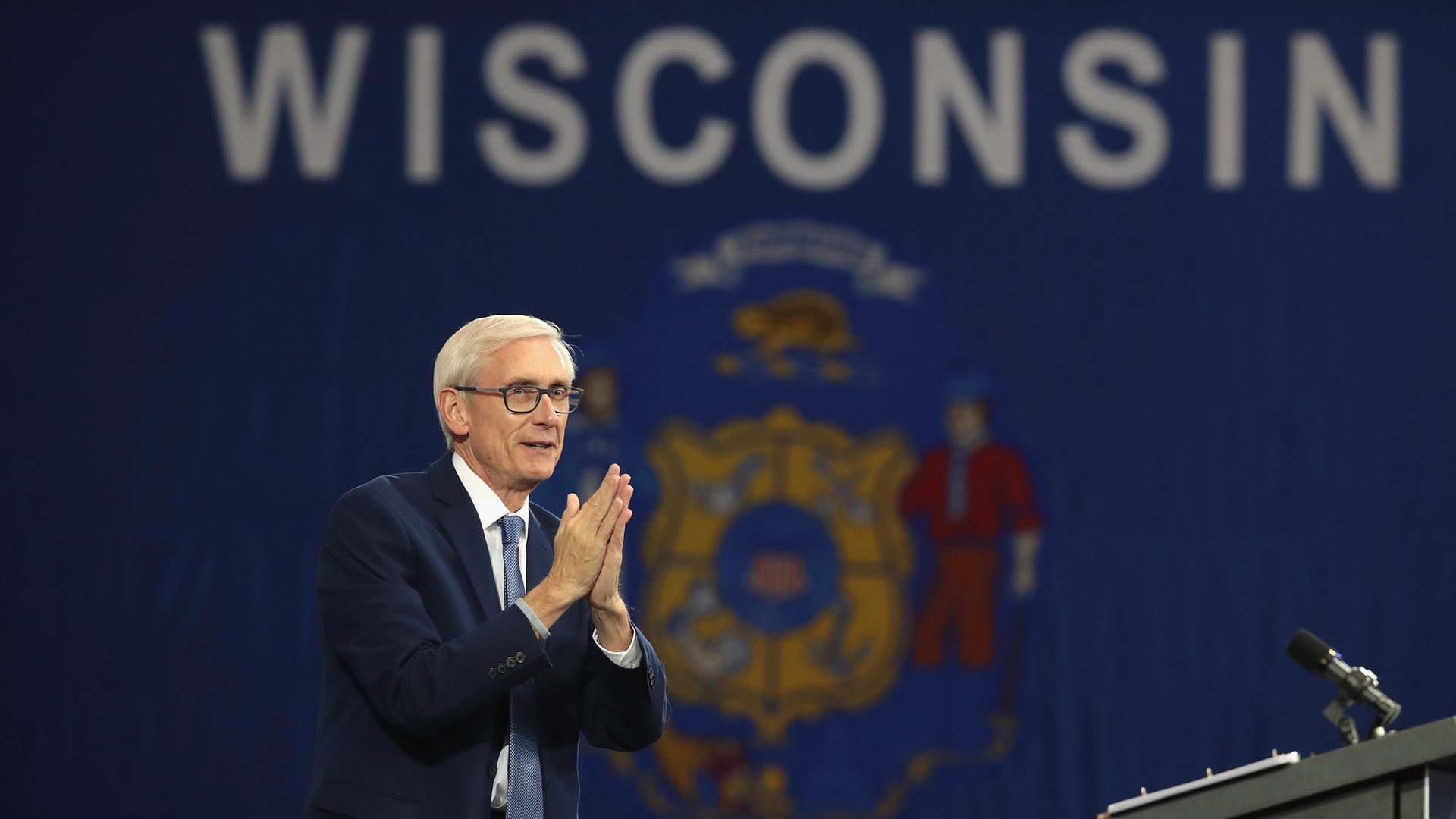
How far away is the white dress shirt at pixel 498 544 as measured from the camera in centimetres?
212

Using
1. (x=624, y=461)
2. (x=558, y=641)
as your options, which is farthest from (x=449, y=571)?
(x=624, y=461)

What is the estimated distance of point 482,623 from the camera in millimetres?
2129

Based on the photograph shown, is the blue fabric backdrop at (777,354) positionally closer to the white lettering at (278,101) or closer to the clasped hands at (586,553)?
the white lettering at (278,101)

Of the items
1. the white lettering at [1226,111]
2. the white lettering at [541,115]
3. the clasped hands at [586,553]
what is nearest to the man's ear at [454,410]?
the clasped hands at [586,553]

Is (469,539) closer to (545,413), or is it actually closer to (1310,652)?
(545,413)

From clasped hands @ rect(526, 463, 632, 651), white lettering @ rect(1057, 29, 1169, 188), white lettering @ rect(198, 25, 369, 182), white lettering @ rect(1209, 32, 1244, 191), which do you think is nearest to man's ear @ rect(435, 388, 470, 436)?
clasped hands @ rect(526, 463, 632, 651)

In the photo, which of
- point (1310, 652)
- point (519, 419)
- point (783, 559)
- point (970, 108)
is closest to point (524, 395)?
point (519, 419)

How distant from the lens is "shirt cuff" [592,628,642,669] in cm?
213

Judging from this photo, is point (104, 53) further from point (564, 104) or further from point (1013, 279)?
point (1013, 279)

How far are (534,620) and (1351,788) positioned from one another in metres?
0.94

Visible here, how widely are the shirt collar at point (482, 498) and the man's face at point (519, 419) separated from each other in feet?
0.09

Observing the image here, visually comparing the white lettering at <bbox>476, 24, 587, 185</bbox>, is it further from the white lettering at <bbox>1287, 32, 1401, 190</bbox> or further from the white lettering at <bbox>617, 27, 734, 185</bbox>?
the white lettering at <bbox>1287, 32, 1401, 190</bbox>

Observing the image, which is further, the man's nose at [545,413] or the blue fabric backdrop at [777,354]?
the blue fabric backdrop at [777,354]

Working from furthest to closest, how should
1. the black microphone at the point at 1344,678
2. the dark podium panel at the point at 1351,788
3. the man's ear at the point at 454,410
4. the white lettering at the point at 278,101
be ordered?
the white lettering at the point at 278,101 → the man's ear at the point at 454,410 → the black microphone at the point at 1344,678 → the dark podium panel at the point at 1351,788
